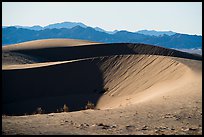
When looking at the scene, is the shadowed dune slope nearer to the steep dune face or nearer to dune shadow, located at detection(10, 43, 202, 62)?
dune shadow, located at detection(10, 43, 202, 62)

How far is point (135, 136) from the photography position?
10383 mm

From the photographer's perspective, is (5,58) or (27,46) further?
(27,46)

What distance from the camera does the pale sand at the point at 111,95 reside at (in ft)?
39.0

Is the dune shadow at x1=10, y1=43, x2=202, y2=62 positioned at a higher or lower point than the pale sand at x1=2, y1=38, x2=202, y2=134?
higher

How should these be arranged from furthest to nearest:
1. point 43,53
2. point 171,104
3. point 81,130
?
point 43,53 → point 171,104 → point 81,130

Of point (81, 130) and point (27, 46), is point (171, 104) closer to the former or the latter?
point (81, 130)

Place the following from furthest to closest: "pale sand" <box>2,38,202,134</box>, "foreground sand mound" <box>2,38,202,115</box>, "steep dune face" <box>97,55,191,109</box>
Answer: "foreground sand mound" <box>2,38,202,115</box>, "steep dune face" <box>97,55,191,109</box>, "pale sand" <box>2,38,202,134</box>

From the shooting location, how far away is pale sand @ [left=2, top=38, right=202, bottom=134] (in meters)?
11.9

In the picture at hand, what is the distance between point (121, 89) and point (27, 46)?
36.6m

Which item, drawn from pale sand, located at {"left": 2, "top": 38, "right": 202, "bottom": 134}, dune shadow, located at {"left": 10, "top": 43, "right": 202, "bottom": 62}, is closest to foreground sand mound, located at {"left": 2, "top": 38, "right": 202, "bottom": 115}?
pale sand, located at {"left": 2, "top": 38, "right": 202, "bottom": 134}

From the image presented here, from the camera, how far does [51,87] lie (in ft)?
100

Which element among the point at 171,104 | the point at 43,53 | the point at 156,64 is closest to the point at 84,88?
the point at 156,64

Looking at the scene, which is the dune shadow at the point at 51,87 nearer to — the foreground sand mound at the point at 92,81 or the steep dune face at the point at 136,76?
the foreground sand mound at the point at 92,81

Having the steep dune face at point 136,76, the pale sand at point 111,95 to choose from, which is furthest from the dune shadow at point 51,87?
the steep dune face at point 136,76
